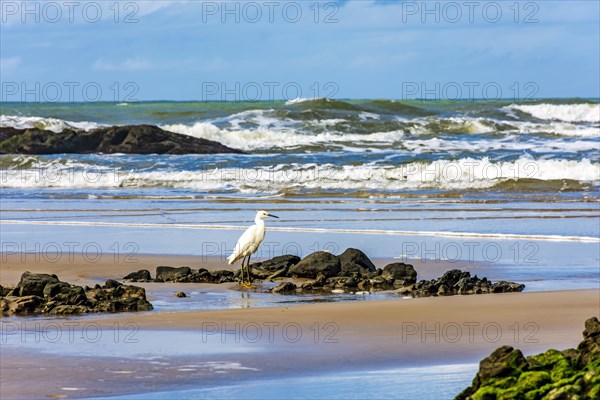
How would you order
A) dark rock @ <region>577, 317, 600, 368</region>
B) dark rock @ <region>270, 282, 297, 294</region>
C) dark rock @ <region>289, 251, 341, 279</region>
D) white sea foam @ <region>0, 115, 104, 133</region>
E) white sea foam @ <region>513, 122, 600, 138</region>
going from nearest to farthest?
dark rock @ <region>577, 317, 600, 368</region> → dark rock @ <region>270, 282, 297, 294</region> → dark rock @ <region>289, 251, 341, 279</region> → white sea foam @ <region>513, 122, 600, 138</region> → white sea foam @ <region>0, 115, 104, 133</region>

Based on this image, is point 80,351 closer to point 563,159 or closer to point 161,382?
point 161,382

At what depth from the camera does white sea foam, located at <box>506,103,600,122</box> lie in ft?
172

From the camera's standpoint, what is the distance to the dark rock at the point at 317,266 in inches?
412

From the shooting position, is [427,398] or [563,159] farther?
[563,159]

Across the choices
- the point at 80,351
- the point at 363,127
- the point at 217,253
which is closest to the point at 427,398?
the point at 80,351

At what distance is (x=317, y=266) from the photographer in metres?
10.5

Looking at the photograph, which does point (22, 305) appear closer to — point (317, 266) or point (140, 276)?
point (140, 276)

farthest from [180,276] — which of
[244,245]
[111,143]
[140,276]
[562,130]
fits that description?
[562,130]

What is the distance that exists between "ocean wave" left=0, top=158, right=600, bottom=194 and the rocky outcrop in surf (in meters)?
Answer: 5.26

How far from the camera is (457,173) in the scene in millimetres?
25141

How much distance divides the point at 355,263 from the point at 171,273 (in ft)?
6.00

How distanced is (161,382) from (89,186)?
68.3 feet

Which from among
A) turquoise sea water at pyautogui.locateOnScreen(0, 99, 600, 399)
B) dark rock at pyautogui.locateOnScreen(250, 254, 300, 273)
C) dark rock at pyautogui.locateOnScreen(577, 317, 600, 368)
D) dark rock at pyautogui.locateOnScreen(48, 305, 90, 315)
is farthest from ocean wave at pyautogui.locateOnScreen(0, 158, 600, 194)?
dark rock at pyautogui.locateOnScreen(577, 317, 600, 368)

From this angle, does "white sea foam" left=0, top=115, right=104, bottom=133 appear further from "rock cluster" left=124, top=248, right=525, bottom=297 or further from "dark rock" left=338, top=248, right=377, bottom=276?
"dark rock" left=338, top=248, right=377, bottom=276
